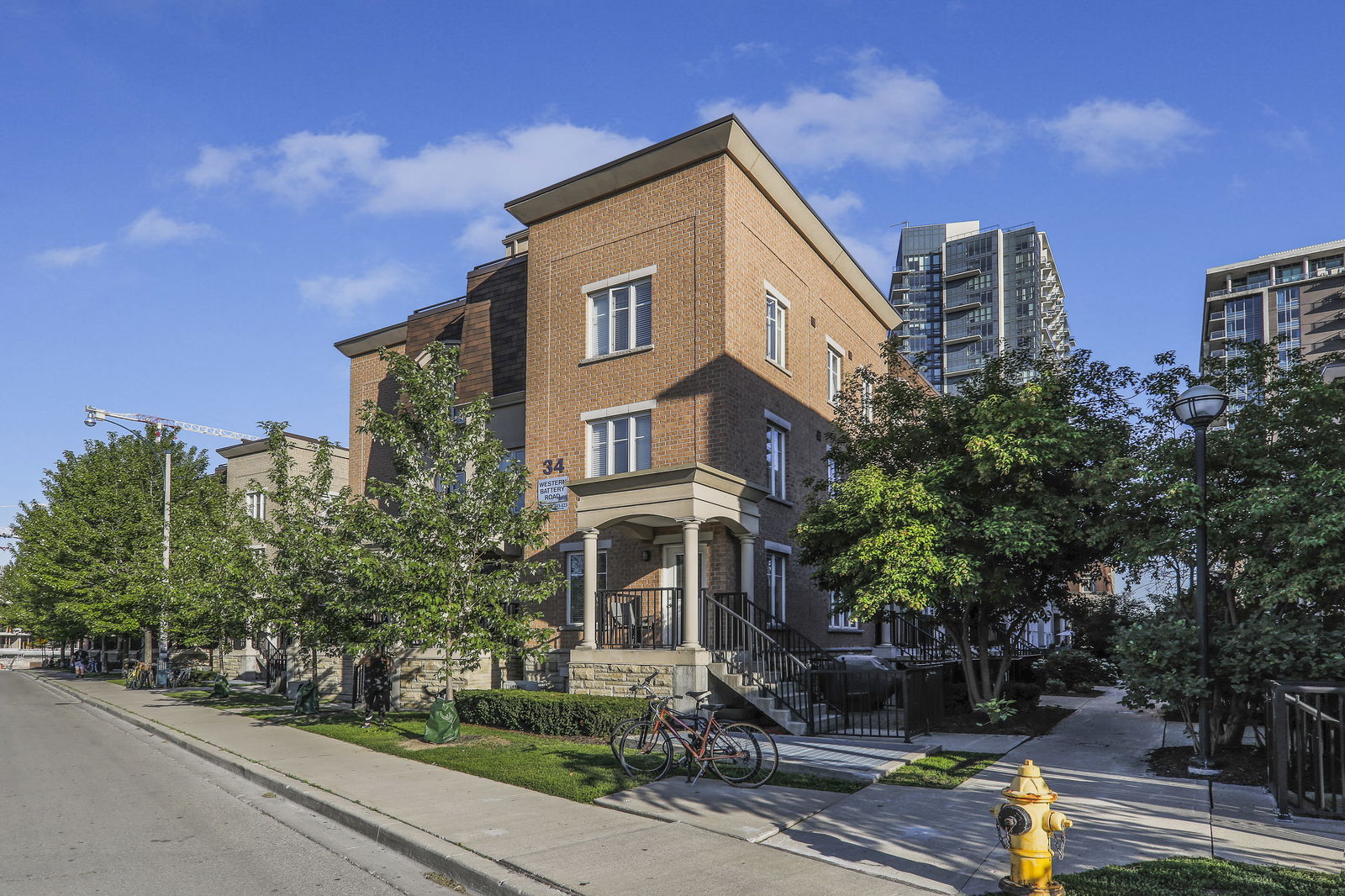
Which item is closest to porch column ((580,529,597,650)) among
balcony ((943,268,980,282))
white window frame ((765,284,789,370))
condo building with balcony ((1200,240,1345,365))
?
white window frame ((765,284,789,370))

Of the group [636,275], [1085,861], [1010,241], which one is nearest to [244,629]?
[636,275]

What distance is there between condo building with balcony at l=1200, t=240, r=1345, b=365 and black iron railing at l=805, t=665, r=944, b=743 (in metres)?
90.6

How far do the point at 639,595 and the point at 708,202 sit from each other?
832 centimetres

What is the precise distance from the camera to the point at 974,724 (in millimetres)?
16094

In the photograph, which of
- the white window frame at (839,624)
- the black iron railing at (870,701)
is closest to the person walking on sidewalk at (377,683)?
the black iron railing at (870,701)

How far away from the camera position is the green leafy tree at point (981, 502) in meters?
14.5

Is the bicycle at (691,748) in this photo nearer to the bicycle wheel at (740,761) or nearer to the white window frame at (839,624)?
the bicycle wheel at (740,761)

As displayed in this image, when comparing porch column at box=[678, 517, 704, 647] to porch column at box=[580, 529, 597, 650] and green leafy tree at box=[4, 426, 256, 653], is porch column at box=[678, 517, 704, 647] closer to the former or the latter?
porch column at box=[580, 529, 597, 650]

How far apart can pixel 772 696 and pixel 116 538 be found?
111 ft

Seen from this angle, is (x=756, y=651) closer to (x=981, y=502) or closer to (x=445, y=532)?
(x=981, y=502)

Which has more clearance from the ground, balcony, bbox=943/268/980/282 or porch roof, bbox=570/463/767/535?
balcony, bbox=943/268/980/282

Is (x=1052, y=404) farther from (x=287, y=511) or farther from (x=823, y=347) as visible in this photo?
(x=287, y=511)

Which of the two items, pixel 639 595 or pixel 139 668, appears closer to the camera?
pixel 639 595

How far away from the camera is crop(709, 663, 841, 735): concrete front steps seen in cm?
1524
